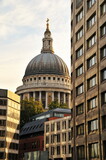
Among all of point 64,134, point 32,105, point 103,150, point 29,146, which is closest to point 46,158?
point 103,150

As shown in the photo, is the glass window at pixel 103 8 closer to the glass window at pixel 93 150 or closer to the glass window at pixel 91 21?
the glass window at pixel 91 21

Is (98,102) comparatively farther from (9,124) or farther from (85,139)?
(9,124)

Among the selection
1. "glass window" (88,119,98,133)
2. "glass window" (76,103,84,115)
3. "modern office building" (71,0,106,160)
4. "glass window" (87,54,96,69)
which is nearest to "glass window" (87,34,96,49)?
"modern office building" (71,0,106,160)

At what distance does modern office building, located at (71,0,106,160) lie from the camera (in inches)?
2191

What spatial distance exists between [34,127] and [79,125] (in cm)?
7470

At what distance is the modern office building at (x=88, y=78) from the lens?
2191 inches

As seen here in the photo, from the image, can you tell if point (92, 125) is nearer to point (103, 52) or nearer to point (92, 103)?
point (92, 103)

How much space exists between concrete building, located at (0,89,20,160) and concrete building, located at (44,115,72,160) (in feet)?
45.6

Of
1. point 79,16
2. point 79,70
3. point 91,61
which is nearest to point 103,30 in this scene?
point 91,61

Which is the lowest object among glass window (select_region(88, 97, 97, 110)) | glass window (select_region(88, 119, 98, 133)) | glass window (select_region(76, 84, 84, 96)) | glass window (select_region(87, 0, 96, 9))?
glass window (select_region(88, 119, 98, 133))

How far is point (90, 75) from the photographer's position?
60500 millimetres

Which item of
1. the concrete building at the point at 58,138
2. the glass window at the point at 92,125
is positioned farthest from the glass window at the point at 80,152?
the concrete building at the point at 58,138

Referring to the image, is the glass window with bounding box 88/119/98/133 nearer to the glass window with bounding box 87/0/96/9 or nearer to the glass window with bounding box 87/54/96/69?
the glass window with bounding box 87/54/96/69

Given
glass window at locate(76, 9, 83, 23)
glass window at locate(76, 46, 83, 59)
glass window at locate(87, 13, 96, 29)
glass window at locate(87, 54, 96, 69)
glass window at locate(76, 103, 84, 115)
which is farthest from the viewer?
glass window at locate(76, 9, 83, 23)
